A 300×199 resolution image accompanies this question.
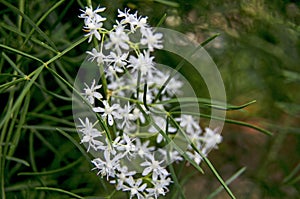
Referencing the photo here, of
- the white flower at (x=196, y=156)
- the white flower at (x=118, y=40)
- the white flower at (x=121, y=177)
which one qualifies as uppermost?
the white flower at (x=118, y=40)

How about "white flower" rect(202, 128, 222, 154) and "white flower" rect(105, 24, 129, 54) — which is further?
"white flower" rect(202, 128, 222, 154)

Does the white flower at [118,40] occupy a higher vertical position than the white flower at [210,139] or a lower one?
higher

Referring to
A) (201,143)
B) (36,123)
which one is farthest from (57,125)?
(201,143)

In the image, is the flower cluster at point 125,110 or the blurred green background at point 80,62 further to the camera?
the blurred green background at point 80,62

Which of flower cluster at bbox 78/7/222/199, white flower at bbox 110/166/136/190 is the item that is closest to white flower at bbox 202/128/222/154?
flower cluster at bbox 78/7/222/199

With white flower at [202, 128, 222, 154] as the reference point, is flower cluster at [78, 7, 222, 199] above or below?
above

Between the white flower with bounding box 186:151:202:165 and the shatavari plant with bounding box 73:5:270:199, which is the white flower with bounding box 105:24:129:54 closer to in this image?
the shatavari plant with bounding box 73:5:270:199

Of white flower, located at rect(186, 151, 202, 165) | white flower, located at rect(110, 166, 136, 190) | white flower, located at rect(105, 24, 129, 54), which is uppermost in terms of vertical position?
white flower, located at rect(105, 24, 129, 54)

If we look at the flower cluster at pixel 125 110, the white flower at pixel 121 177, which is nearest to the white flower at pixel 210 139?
the flower cluster at pixel 125 110

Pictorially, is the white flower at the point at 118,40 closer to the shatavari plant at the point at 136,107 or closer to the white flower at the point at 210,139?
the shatavari plant at the point at 136,107
